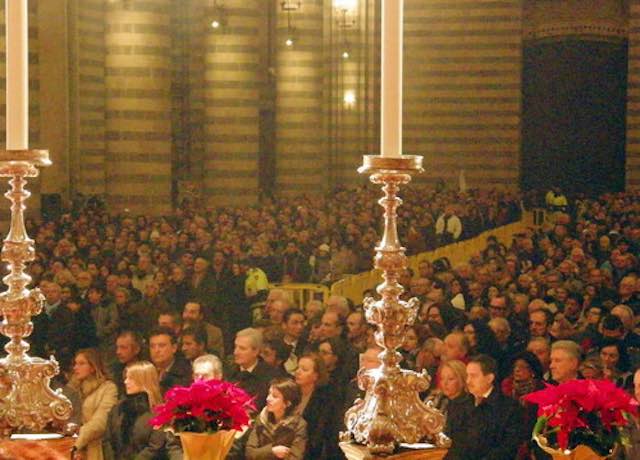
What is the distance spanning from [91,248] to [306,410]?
11056mm

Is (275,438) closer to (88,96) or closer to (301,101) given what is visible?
(88,96)

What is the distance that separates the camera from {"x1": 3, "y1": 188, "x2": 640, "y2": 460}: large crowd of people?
9828mm

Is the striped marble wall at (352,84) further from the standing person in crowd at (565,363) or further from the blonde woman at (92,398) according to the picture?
the standing person in crowd at (565,363)

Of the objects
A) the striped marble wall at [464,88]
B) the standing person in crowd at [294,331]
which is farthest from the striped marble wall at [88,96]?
the standing person in crowd at [294,331]

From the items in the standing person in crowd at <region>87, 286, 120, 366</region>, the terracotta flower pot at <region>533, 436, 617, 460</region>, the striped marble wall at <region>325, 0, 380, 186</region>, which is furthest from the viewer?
the striped marble wall at <region>325, 0, 380, 186</region>

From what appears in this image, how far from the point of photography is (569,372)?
34.0ft

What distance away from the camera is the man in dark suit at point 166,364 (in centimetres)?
1203

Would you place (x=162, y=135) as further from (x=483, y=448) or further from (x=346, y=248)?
(x=483, y=448)

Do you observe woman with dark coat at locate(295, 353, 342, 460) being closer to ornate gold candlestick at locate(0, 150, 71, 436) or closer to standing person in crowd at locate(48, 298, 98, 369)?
standing person in crowd at locate(48, 298, 98, 369)

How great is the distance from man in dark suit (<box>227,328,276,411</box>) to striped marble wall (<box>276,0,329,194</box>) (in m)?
16.2

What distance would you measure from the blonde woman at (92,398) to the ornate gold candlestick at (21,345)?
6.53 m

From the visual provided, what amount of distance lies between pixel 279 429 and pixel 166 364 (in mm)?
2952

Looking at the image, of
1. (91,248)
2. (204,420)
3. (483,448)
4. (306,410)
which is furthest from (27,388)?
(91,248)

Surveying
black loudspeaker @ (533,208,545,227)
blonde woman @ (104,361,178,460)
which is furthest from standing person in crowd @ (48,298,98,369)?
black loudspeaker @ (533,208,545,227)
